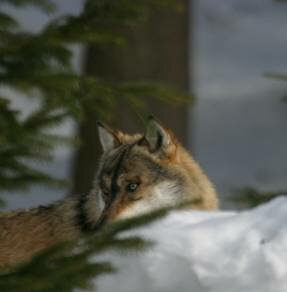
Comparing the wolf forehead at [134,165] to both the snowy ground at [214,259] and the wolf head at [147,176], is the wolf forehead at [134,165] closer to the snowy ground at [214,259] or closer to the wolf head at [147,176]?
the wolf head at [147,176]

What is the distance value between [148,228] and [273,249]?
0.60 m

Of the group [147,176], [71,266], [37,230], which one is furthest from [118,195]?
[71,266]

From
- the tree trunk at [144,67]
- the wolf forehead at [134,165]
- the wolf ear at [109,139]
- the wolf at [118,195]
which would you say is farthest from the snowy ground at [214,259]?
the tree trunk at [144,67]

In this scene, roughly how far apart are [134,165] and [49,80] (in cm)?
77

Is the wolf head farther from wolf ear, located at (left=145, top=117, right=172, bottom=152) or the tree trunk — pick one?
the tree trunk

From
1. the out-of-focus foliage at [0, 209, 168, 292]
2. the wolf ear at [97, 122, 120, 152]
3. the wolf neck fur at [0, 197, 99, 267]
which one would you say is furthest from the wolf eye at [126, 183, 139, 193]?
the out-of-focus foliage at [0, 209, 168, 292]

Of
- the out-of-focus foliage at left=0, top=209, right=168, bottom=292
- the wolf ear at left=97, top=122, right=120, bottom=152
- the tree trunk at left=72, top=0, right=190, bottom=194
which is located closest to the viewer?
the out-of-focus foliage at left=0, top=209, right=168, bottom=292

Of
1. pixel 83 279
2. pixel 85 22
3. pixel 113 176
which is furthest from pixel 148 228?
pixel 85 22

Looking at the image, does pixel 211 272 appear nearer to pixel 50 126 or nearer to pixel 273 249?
pixel 273 249

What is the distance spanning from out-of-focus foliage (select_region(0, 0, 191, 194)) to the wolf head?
31 cm

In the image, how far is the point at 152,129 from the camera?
5926 mm

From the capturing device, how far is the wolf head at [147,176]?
5.71m

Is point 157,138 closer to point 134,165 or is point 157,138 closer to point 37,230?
point 134,165

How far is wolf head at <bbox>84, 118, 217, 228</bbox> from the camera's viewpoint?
5711 mm
